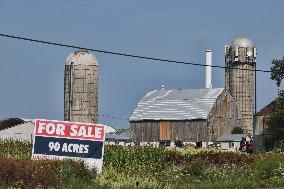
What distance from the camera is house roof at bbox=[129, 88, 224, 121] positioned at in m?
91.5

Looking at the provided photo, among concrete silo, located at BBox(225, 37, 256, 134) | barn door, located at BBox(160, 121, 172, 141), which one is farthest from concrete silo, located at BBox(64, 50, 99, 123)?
concrete silo, located at BBox(225, 37, 256, 134)

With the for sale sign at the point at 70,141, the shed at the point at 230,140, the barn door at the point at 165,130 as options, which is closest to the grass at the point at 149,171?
the for sale sign at the point at 70,141

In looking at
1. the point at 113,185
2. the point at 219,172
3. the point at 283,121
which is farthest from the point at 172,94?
→ the point at 113,185

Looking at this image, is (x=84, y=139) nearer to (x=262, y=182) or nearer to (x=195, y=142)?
(x=262, y=182)

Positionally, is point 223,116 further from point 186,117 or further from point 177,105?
point 177,105

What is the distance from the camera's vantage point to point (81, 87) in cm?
8381

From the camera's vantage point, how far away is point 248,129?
101125 mm

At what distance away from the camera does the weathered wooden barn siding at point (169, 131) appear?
296ft

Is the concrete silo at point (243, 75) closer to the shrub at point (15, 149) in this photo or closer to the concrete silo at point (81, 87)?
the concrete silo at point (81, 87)

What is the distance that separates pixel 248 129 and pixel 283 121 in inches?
1540

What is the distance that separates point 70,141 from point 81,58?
197ft

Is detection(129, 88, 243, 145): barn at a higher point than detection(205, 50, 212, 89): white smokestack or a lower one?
lower

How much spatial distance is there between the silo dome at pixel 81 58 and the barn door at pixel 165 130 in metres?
13.2

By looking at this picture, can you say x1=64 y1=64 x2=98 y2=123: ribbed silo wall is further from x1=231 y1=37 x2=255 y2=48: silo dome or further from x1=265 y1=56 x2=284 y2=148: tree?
x1=231 y1=37 x2=255 y2=48: silo dome
